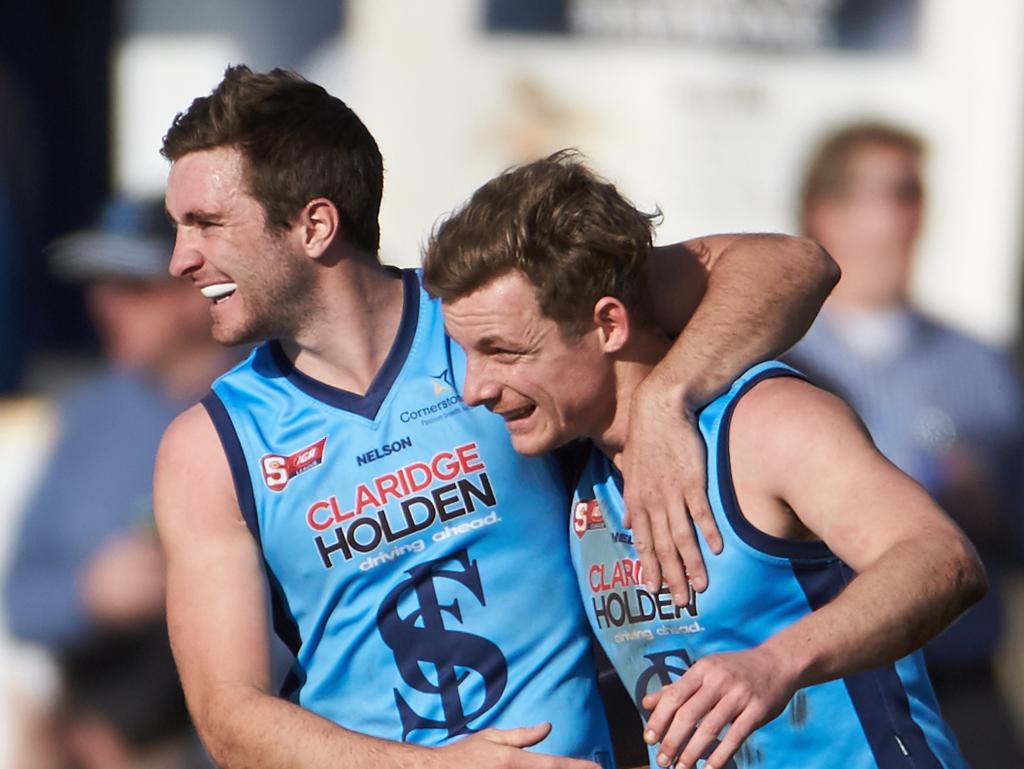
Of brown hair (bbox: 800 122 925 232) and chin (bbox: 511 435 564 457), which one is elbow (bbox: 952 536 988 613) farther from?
brown hair (bbox: 800 122 925 232)

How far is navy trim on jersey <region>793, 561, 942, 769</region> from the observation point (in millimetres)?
2799

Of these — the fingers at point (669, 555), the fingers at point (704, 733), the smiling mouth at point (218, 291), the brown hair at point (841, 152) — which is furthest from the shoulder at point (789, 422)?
the brown hair at point (841, 152)

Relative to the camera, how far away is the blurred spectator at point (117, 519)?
18.4 feet

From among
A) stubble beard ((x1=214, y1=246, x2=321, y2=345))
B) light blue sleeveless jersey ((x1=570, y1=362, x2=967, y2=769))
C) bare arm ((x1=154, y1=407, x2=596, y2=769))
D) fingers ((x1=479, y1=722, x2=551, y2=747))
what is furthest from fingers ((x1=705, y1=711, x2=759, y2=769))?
stubble beard ((x1=214, y1=246, x2=321, y2=345))

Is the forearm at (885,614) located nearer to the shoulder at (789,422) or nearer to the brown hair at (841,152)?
the shoulder at (789,422)

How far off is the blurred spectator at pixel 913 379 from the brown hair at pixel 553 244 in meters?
3.11

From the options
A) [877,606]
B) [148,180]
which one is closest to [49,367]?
[148,180]

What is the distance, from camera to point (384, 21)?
21.0 ft

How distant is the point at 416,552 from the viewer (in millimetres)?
3121

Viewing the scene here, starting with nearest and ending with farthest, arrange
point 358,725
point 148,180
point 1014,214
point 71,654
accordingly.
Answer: point 358,725, point 71,654, point 148,180, point 1014,214

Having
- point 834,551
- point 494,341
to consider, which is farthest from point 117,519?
point 834,551

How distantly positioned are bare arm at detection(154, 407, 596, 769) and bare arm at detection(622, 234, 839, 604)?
0.53 meters

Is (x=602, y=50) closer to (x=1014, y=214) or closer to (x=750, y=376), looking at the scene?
(x=1014, y=214)

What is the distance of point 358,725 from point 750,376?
1.03 metres
